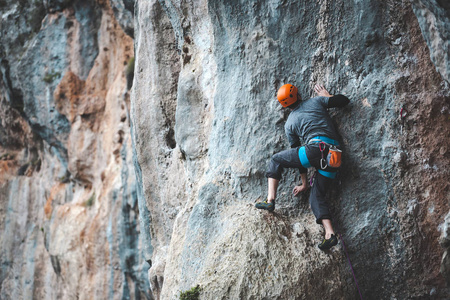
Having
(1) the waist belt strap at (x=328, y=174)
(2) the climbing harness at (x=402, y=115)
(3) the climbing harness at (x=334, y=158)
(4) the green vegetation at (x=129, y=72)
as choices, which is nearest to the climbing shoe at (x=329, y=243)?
(1) the waist belt strap at (x=328, y=174)

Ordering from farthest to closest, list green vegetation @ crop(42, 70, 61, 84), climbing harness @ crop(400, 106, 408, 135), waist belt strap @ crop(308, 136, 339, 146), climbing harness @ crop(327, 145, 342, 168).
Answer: green vegetation @ crop(42, 70, 61, 84) < waist belt strap @ crop(308, 136, 339, 146) < climbing harness @ crop(400, 106, 408, 135) < climbing harness @ crop(327, 145, 342, 168)

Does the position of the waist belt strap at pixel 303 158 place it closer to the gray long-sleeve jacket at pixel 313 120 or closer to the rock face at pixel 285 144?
the gray long-sleeve jacket at pixel 313 120

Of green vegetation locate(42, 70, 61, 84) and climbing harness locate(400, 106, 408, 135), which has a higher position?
green vegetation locate(42, 70, 61, 84)

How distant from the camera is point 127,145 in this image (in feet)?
42.8

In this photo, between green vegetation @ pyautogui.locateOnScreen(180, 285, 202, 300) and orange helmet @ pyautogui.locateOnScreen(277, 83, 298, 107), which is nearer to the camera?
green vegetation @ pyautogui.locateOnScreen(180, 285, 202, 300)

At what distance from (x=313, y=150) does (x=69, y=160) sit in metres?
11.9

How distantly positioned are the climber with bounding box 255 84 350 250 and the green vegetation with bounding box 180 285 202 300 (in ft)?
4.48

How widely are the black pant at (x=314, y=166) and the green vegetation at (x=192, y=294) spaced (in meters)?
1.77

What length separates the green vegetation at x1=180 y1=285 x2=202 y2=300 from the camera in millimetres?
5684

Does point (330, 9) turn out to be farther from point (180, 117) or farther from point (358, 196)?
point (180, 117)

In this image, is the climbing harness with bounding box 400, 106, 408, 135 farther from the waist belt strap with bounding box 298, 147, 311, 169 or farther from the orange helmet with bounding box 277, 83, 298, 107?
the orange helmet with bounding box 277, 83, 298, 107

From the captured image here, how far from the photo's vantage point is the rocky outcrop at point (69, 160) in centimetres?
1312

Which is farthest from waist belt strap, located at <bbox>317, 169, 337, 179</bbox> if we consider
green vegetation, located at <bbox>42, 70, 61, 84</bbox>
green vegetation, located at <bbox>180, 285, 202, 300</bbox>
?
green vegetation, located at <bbox>42, 70, 61, 84</bbox>

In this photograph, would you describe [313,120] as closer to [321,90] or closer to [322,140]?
[322,140]
